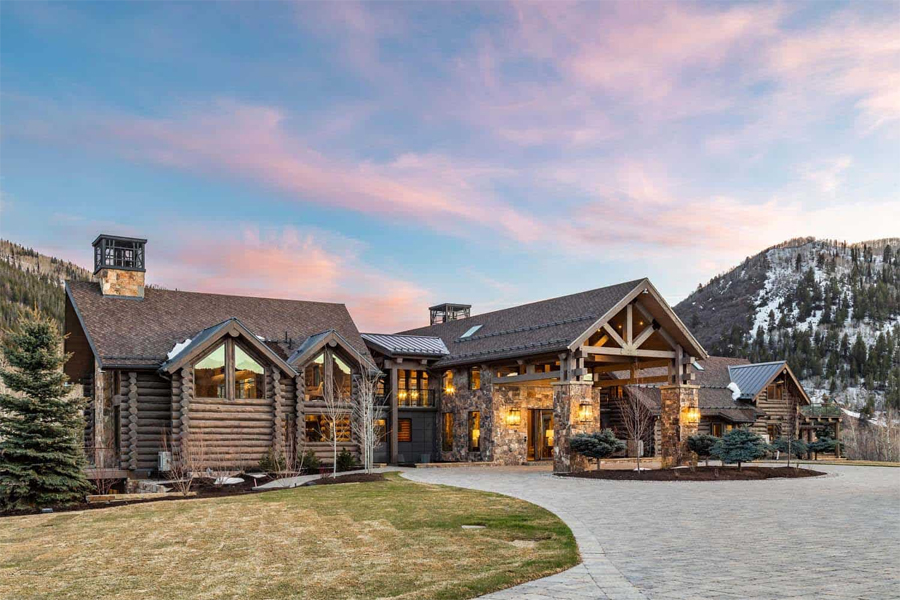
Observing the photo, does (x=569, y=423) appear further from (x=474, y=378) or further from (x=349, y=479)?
(x=474, y=378)

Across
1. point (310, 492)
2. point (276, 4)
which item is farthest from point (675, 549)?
point (276, 4)

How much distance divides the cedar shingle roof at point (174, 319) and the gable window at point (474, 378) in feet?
14.9

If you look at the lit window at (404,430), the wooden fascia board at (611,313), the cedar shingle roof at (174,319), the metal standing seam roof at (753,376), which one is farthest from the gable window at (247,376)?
the metal standing seam roof at (753,376)

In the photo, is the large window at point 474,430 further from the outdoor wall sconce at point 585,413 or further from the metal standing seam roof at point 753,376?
the metal standing seam roof at point 753,376

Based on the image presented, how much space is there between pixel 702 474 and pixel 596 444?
10.7ft

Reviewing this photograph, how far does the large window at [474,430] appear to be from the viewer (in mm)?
32594

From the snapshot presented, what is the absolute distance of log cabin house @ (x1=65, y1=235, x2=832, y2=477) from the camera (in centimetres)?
2645

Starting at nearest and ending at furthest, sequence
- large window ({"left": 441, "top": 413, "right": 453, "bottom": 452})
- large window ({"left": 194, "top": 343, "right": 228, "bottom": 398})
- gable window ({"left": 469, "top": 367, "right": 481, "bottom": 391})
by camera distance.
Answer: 1. large window ({"left": 194, "top": 343, "right": 228, "bottom": 398})
2. gable window ({"left": 469, "top": 367, "right": 481, "bottom": 391})
3. large window ({"left": 441, "top": 413, "right": 453, "bottom": 452})

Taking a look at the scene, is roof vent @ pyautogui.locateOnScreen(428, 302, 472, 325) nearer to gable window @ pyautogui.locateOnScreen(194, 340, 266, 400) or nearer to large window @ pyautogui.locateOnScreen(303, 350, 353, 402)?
large window @ pyautogui.locateOnScreen(303, 350, 353, 402)

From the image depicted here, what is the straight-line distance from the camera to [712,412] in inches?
1623

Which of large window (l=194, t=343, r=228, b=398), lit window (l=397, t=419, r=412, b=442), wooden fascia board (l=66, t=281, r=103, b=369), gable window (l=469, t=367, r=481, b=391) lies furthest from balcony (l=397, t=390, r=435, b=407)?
wooden fascia board (l=66, t=281, r=103, b=369)

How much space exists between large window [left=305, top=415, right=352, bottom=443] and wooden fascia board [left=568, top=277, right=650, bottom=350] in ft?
31.8

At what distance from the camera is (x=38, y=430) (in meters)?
18.5

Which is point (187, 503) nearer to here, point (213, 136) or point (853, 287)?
point (213, 136)
